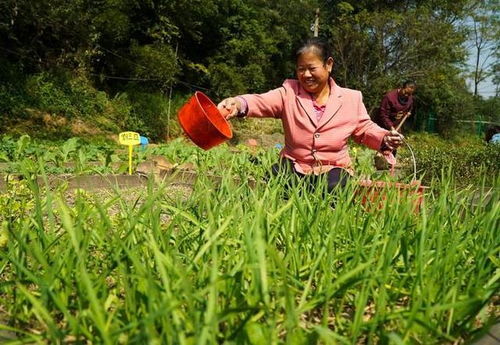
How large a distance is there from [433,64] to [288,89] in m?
20.4

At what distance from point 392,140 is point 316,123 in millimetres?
442

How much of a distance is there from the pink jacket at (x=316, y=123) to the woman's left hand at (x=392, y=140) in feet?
0.43

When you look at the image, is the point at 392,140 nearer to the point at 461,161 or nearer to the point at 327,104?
the point at 327,104

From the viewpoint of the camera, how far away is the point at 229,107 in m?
2.45

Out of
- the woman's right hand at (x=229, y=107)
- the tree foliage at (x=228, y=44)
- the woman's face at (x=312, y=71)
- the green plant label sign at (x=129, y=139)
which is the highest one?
the tree foliage at (x=228, y=44)

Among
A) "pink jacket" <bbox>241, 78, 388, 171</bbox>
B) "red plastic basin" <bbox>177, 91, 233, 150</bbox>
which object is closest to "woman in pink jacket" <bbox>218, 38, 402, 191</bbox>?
"pink jacket" <bbox>241, 78, 388, 171</bbox>

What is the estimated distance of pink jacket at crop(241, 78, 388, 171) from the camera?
2.74 metres

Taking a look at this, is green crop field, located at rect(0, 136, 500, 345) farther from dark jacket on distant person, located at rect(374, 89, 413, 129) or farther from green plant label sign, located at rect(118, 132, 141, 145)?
dark jacket on distant person, located at rect(374, 89, 413, 129)

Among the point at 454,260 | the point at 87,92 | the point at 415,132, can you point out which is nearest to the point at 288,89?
the point at 454,260

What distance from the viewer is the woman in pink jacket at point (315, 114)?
8.71 feet

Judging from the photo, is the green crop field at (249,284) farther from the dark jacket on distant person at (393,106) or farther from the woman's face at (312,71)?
the dark jacket on distant person at (393,106)

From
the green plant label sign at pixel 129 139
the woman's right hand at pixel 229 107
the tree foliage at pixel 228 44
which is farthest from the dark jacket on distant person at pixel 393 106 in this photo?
the tree foliage at pixel 228 44

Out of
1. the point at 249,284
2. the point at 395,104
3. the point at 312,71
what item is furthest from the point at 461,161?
the point at 249,284

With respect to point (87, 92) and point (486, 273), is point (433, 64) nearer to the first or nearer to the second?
point (87, 92)
